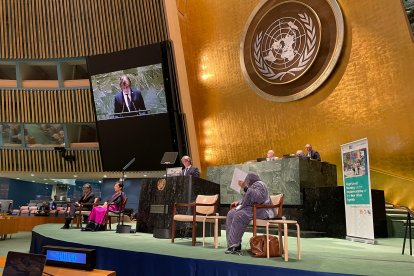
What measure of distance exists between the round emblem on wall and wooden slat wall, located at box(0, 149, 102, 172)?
23.7 ft

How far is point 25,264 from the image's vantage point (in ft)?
5.24

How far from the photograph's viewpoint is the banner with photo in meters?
5.29

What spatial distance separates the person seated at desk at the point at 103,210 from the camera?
6773 millimetres

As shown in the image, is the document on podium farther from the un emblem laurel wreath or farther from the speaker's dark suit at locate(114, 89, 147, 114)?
the speaker's dark suit at locate(114, 89, 147, 114)

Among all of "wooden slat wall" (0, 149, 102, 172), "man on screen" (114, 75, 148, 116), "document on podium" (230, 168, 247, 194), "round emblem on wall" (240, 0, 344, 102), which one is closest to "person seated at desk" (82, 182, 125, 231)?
"document on podium" (230, 168, 247, 194)

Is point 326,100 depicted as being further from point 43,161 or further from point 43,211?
point 43,161

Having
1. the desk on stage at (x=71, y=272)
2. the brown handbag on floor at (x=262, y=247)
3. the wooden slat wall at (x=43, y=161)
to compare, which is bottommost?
the brown handbag on floor at (x=262, y=247)

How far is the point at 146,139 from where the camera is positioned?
443 inches

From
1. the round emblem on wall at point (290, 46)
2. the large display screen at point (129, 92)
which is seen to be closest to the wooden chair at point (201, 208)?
the round emblem on wall at point (290, 46)

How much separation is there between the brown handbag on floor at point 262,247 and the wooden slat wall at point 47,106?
10.8 metres

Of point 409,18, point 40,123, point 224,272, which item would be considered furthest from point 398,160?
point 40,123

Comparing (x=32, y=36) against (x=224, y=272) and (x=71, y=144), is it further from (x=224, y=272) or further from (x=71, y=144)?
(x=224, y=272)

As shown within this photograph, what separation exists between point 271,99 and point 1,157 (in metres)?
10.4

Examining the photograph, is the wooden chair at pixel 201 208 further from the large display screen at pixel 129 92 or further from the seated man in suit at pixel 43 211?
the seated man in suit at pixel 43 211
